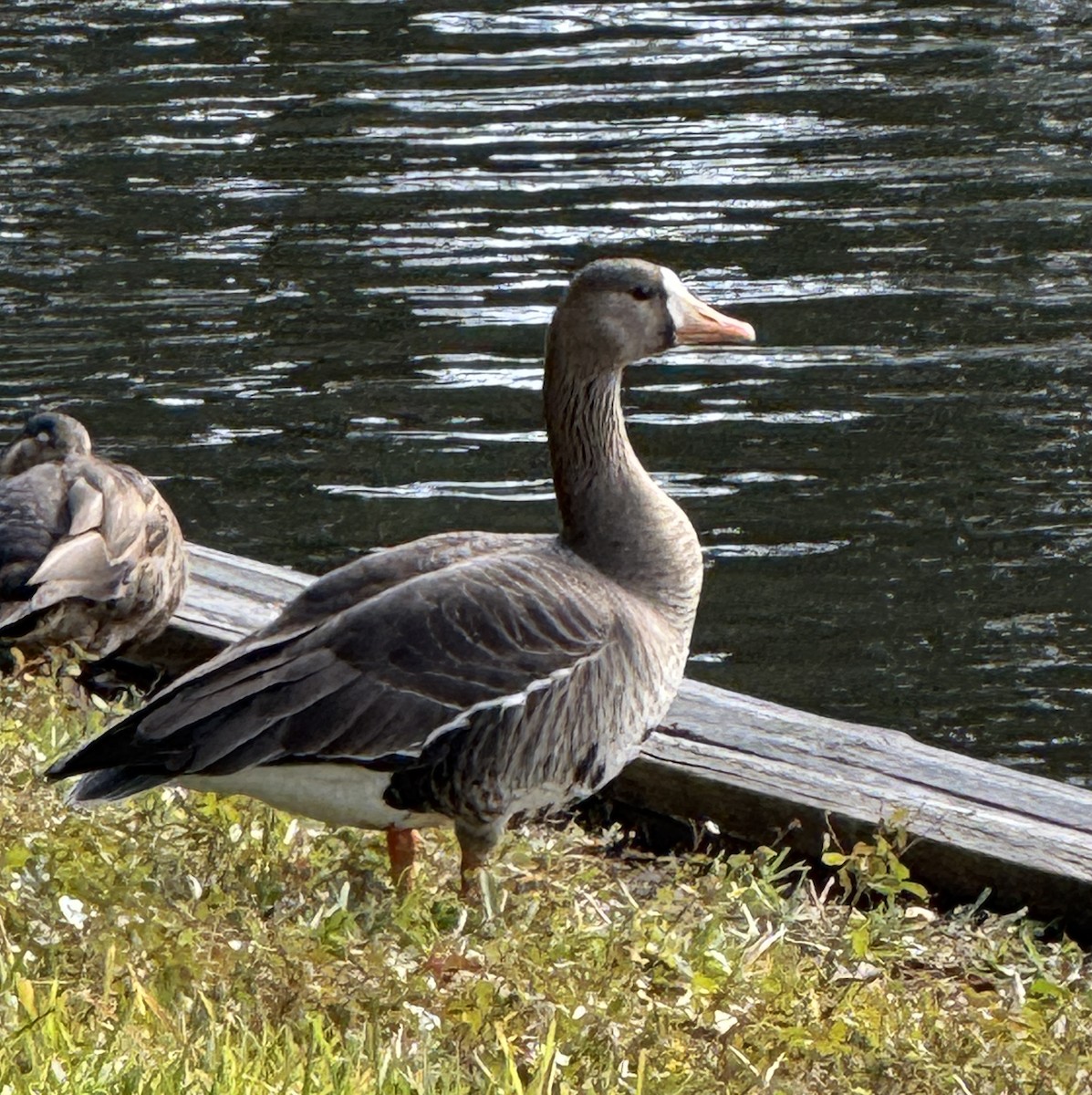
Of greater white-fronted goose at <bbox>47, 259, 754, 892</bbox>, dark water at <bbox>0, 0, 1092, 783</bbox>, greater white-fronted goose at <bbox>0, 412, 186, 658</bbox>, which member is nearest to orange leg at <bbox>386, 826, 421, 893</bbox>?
greater white-fronted goose at <bbox>47, 259, 754, 892</bbox>

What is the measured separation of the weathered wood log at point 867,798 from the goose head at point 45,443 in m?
2.95

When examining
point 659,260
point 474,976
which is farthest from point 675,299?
point 659,260

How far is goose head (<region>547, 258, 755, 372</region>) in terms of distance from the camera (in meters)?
5.63

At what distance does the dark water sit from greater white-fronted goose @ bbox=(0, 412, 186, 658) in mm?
1946

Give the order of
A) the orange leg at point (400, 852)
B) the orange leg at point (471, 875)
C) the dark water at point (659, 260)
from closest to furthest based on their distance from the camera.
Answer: the orange leg at point (471, 875)
the orange leg at point (400, 852)
the dark water at point (659, 260)

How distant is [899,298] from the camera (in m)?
11.9

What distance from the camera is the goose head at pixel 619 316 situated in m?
5.63

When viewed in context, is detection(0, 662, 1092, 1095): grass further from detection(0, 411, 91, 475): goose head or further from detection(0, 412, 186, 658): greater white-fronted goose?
detection(0, 411, 91, 475): goose head

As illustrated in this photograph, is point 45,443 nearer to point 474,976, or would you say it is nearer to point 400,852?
point 400,852

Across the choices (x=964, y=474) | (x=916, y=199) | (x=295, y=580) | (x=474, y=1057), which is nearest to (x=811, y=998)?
(x=474, y=1057)

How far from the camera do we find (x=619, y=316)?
5.64m

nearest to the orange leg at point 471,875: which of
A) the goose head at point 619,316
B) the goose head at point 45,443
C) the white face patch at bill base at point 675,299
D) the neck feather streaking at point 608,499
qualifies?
the neck feather streaking at point 608,499

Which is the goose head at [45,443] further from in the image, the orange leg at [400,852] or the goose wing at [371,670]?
the orange leg at [400,852]

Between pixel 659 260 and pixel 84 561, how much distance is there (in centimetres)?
629
